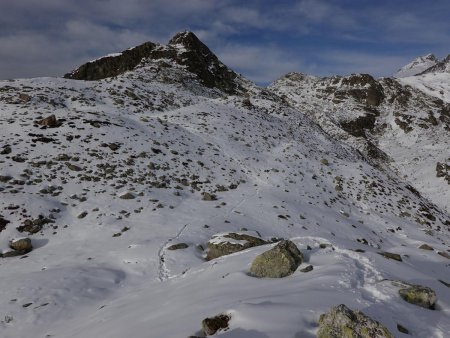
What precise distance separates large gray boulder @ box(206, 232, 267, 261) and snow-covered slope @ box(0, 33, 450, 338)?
56 cm

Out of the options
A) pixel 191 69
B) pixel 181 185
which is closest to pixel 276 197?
pixel 181 185

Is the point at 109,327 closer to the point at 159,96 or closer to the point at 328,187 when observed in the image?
the point at 328,187

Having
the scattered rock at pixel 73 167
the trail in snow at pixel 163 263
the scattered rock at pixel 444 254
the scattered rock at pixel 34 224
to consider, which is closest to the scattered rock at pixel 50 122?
the scattered rock at pixel 73 167

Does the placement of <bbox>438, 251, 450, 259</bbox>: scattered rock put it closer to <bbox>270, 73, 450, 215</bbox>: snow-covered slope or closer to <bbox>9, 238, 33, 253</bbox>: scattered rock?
<bbox>9, 238, 33, 253</bbox>: scattered rock

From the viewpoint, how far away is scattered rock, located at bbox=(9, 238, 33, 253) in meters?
15.5

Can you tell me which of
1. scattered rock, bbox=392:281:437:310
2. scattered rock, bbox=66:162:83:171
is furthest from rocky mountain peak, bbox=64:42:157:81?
scattered rock, bbox=392:281:437:310

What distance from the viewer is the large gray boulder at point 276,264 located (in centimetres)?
1102

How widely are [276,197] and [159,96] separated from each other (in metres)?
22.5

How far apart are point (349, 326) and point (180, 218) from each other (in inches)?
541

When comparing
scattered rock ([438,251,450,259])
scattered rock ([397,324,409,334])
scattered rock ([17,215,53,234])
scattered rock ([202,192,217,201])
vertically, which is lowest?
scattered rock ([438,251,450,259])

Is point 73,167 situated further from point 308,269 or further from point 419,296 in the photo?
point 419,296

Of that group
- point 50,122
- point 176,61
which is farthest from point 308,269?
point 176,61

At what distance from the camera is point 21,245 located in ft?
51.0

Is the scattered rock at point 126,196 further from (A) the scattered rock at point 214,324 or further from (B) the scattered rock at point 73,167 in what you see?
(A) the scattered rock at point 214,324
